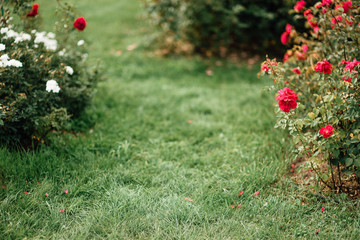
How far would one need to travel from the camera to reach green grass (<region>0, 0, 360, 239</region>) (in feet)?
7.46

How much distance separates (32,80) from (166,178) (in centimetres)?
170

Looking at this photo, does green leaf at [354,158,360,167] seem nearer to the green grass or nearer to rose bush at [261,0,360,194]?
rose bush at [261,0,360,194]

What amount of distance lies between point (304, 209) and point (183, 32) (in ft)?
15.0

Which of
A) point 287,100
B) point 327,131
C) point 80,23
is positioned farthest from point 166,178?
point 80,23

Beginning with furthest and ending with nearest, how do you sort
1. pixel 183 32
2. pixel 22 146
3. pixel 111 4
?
pixel 111 4 → pixel 183 32 → pixel 22 146

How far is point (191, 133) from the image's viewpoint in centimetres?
367

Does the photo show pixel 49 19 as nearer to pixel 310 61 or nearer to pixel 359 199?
pixel 310 61

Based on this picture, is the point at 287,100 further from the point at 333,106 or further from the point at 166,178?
the point at 166,178

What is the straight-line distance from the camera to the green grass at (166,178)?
7.46 feet

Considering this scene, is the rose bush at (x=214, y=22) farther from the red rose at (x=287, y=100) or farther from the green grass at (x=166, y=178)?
the red rose at (x=287, y=100)

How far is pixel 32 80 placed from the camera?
2.95 m

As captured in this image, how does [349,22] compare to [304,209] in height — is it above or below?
above

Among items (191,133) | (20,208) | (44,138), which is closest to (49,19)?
(44,138)

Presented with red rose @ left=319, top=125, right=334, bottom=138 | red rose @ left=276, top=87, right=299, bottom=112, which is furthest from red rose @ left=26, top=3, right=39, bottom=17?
red rose @ left=319, top=125, right=334, bottom=138
